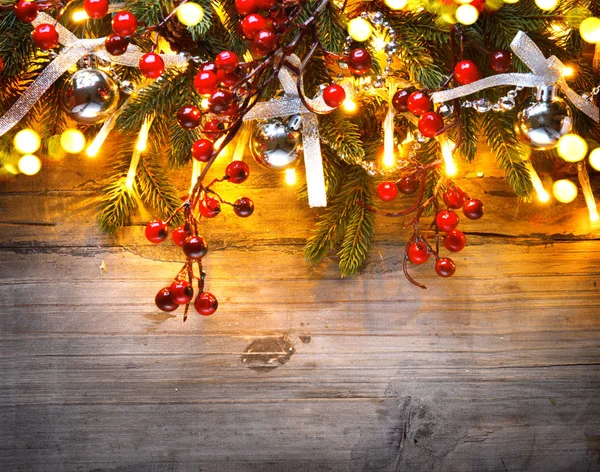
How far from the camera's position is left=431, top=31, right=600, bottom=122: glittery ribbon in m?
0.70

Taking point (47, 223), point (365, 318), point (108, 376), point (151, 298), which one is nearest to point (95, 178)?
point (47, 223)

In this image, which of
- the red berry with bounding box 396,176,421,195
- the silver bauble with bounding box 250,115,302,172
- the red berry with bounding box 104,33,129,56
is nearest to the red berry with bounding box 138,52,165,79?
the red berry with bounding box 104,33,129,56

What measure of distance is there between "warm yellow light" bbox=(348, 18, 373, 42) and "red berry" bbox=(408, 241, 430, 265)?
0.96 feet

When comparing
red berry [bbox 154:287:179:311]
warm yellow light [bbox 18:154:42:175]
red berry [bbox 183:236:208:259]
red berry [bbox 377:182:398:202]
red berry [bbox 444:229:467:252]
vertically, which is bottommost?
red berry [bbox 154:287:179:311]

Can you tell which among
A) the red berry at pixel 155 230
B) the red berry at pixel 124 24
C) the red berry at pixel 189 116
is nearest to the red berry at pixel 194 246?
the red berry at pixel 155 230

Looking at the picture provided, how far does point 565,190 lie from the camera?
2.79 feet

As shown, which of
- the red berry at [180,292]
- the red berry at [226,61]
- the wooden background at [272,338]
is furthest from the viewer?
the wooden background at [272,338]

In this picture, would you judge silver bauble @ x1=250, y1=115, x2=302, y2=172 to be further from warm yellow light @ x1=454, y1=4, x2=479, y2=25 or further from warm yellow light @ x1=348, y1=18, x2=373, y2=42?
warm yellow light @ x1=454, y1=4, x2=479, y2=25

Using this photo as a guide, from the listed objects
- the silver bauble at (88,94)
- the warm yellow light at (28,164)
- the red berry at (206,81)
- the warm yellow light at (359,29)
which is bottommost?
the warm yellow light at (28,164)

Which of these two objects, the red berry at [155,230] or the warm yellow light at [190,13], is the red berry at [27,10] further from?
the red berry at [155,230]

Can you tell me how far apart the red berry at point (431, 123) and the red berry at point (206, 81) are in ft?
0.81

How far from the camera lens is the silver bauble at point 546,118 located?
0.71 meters

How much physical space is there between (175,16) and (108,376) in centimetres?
55

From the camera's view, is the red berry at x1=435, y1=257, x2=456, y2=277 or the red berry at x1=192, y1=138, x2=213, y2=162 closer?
the red berry at x1=192, y1=138, x2=213, y2=162
